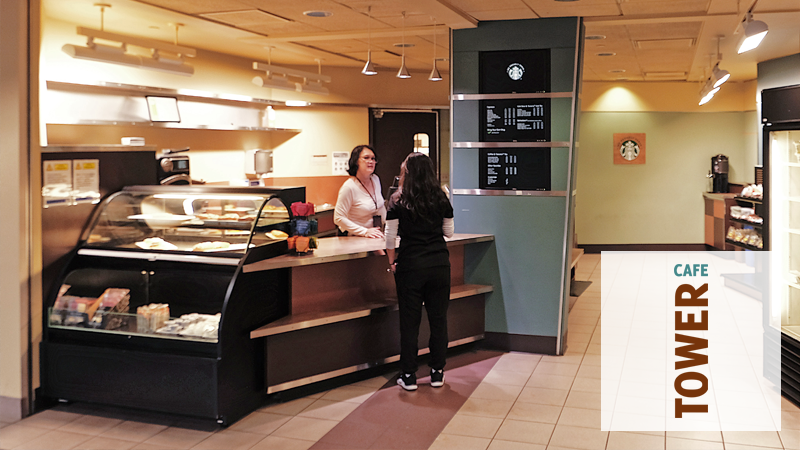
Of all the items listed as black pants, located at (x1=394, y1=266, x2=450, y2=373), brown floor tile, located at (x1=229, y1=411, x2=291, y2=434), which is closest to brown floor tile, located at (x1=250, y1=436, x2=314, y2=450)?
brown floor tile, located at (x1=229, y1=411, x2=291, y2=434)

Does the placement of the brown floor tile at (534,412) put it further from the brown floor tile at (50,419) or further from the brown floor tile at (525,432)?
the brown floor tile at (50,419)

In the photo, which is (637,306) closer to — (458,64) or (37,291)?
(458,64)

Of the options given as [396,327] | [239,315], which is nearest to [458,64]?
[396,327]

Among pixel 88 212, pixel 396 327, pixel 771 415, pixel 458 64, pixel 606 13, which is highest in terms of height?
pixel 606 13

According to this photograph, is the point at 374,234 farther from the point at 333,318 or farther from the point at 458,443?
the point at 458,443

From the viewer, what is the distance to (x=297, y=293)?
468 centimetres

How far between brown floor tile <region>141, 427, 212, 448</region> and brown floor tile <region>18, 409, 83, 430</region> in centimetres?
69

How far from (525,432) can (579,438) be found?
31 centimetres

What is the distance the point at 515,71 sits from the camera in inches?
222

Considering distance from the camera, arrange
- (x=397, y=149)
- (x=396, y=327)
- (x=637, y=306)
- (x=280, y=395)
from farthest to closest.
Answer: (x=397, y=149), (x=637, y=306), (x=396, y=327), (x=280, y=395)

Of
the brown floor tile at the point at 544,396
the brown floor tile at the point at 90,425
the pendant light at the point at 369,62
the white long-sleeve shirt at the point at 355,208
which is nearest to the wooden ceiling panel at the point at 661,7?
the pendant light at the point at 369,62

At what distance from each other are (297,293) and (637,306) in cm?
450

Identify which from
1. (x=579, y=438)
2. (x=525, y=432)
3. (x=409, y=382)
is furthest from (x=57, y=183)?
(x=579, y=438)

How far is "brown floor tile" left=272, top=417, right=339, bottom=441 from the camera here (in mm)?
4016
